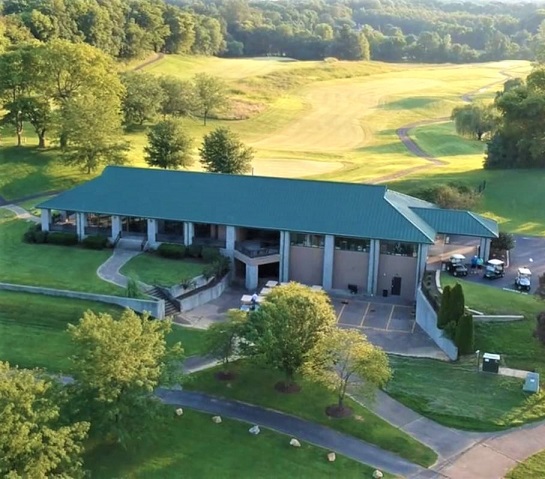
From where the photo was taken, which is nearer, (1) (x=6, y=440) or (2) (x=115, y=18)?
(1) (x=6, y=440)

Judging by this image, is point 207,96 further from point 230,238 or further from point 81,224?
point 230,238

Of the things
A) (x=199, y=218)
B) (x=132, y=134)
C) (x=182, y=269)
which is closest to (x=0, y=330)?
(x=182, y=269)

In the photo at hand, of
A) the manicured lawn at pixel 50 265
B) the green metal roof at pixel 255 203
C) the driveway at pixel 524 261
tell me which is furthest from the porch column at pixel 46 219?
the driveway at pixel 524 261

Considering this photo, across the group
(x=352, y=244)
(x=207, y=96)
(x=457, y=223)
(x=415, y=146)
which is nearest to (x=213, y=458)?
(x=352, y=244)

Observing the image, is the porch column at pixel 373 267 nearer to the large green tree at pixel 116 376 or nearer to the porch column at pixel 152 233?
the porch column at pixel 152 233

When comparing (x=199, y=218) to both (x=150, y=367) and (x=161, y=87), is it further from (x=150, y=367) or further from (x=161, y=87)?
(x=161, y=87)

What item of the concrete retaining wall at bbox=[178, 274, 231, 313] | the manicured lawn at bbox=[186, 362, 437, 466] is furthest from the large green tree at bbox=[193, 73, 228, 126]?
the manicured lawn at bbox=[186, 362, 437, 466]
